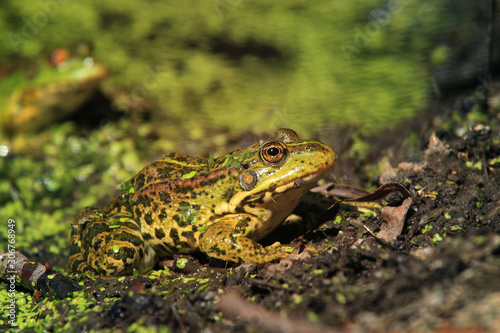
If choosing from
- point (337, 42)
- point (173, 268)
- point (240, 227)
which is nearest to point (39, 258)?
point (173, 268)

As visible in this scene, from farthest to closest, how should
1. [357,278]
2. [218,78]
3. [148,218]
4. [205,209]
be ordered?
[218,78], [148,218], [205,209], [357,278]

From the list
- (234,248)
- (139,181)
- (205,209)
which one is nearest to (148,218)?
(139,181)

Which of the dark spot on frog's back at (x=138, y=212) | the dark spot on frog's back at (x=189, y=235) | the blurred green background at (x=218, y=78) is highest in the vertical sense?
the blurred green background at (x=218, y=78)

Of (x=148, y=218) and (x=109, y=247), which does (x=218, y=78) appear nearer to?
(x=148, y=218)

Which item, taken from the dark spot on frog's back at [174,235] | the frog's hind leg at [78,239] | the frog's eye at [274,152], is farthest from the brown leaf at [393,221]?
the frog's hind leg at [78,239]

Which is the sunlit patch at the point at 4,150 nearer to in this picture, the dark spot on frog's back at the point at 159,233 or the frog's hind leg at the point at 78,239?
the frog's hind leg at the point at 78,239

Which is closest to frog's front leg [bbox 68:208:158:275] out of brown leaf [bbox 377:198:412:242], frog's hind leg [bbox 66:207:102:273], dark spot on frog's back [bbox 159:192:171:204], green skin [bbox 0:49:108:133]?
frog's hind leg [bbox 66:207:102:273]

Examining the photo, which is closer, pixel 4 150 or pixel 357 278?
pixel 357 278
